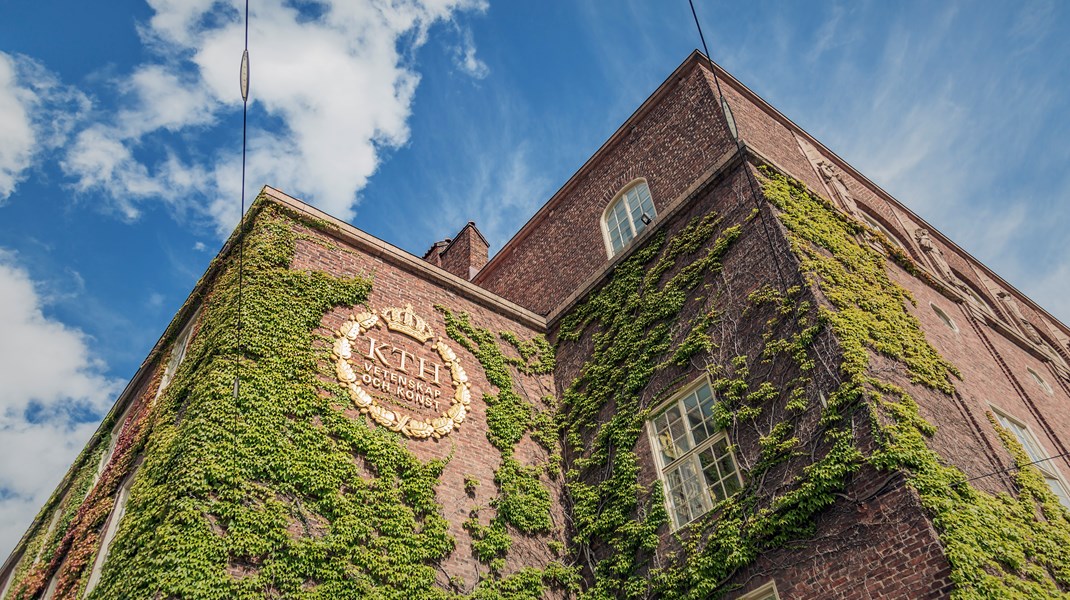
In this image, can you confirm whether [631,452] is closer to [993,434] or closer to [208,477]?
[993,434]

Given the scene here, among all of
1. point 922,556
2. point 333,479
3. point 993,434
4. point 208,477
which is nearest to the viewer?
point 922,556

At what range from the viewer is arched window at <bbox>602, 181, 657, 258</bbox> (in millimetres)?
15586

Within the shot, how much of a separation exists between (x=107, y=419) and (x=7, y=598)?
378cm

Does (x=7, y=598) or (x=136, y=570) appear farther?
(x=7, y=598)

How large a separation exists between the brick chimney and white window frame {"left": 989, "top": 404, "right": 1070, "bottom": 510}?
1335cm

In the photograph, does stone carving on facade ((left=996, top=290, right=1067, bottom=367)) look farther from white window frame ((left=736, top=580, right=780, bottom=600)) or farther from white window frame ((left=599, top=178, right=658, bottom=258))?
white window frame ((left=736, top=580, right=780, bottom=600))

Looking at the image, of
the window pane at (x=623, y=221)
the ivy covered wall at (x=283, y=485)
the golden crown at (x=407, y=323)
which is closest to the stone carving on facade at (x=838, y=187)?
the window pane at (x=623, y=221)

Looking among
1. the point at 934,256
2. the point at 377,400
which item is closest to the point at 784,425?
the point at 377,400

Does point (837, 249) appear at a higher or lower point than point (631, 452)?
higher

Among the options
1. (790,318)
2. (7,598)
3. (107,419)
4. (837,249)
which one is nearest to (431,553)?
(790,318)

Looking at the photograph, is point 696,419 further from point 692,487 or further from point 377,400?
point 377,400

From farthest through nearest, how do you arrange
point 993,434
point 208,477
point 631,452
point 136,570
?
point 631,452, point 993,434, point 208,477, point 136,570

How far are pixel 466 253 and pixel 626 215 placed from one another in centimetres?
725

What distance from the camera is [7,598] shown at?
14586 millimetres
